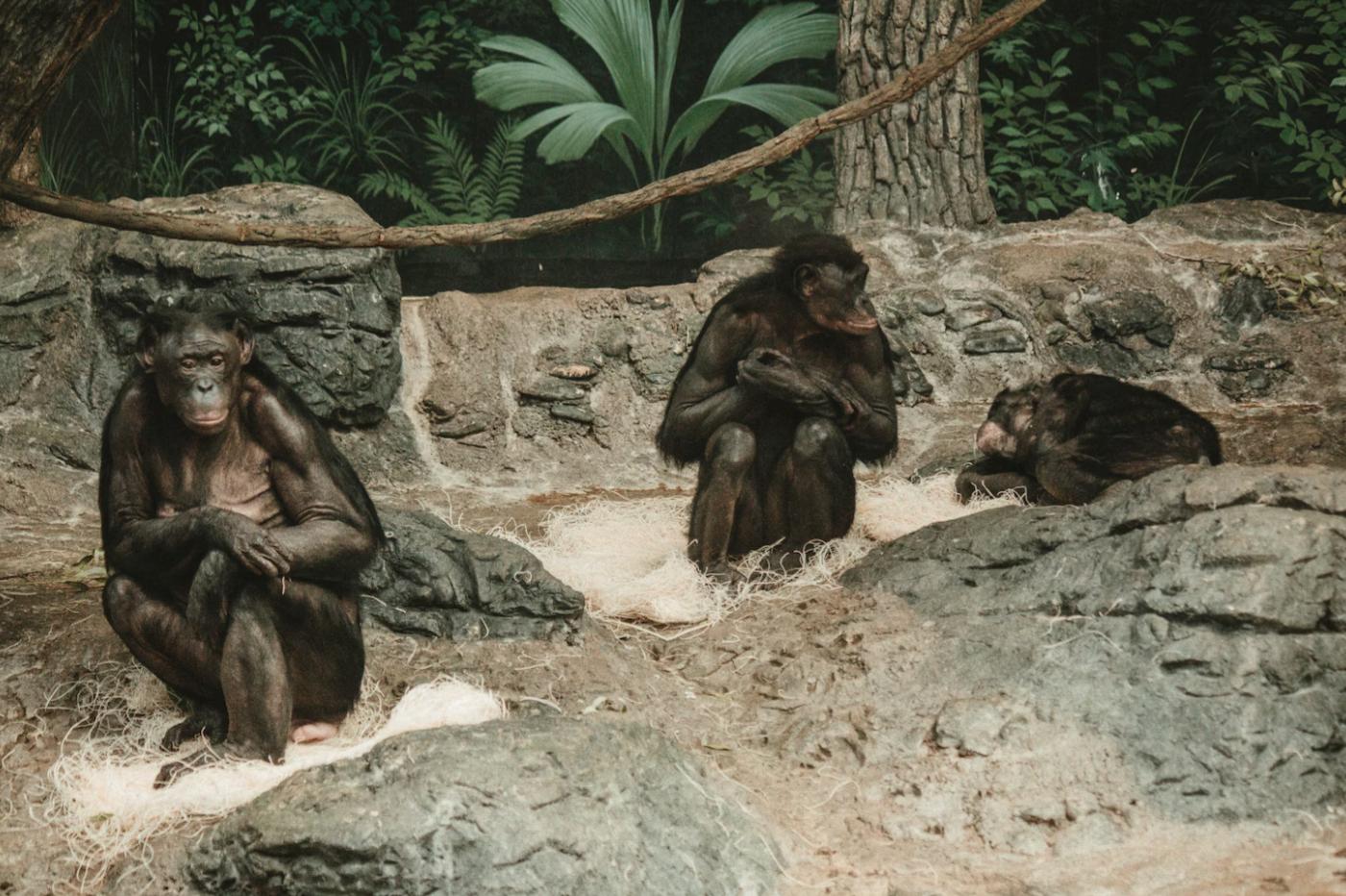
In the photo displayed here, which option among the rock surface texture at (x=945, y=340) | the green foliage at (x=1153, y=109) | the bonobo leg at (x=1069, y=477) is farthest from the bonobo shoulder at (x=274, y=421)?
the green foliage at (x=1153, y=109)

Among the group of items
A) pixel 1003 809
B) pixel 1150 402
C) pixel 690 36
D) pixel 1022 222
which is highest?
pixel 690 36

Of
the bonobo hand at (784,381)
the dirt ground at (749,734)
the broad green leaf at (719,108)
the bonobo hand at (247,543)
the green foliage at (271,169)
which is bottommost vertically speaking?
the dirt ground at (749,734)

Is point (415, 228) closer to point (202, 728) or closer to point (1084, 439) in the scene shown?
point (202, 728)

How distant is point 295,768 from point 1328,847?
3007 mm

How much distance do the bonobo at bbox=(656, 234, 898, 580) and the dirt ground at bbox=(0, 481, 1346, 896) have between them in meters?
0.55

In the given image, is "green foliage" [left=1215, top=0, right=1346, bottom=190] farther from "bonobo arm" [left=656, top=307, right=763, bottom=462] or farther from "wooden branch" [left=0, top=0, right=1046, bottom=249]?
"wooden branch" [left=0, top=0, right=1046, bottom=249]

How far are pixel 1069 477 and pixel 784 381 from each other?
5.14 feet

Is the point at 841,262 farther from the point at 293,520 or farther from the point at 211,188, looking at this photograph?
the point at 211,188

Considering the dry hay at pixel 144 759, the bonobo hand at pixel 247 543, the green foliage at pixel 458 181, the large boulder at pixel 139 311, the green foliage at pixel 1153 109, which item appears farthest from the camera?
the green foliage at pixel 1153 109

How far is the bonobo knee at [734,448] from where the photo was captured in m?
6.87

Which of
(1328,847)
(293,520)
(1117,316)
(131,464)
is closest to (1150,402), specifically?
(1117,316)

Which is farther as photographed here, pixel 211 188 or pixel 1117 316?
pixel 211 188

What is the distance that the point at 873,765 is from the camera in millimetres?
5090

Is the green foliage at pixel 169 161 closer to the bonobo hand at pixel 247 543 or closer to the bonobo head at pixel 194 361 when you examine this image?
the bonobo head at pixel 194 361
